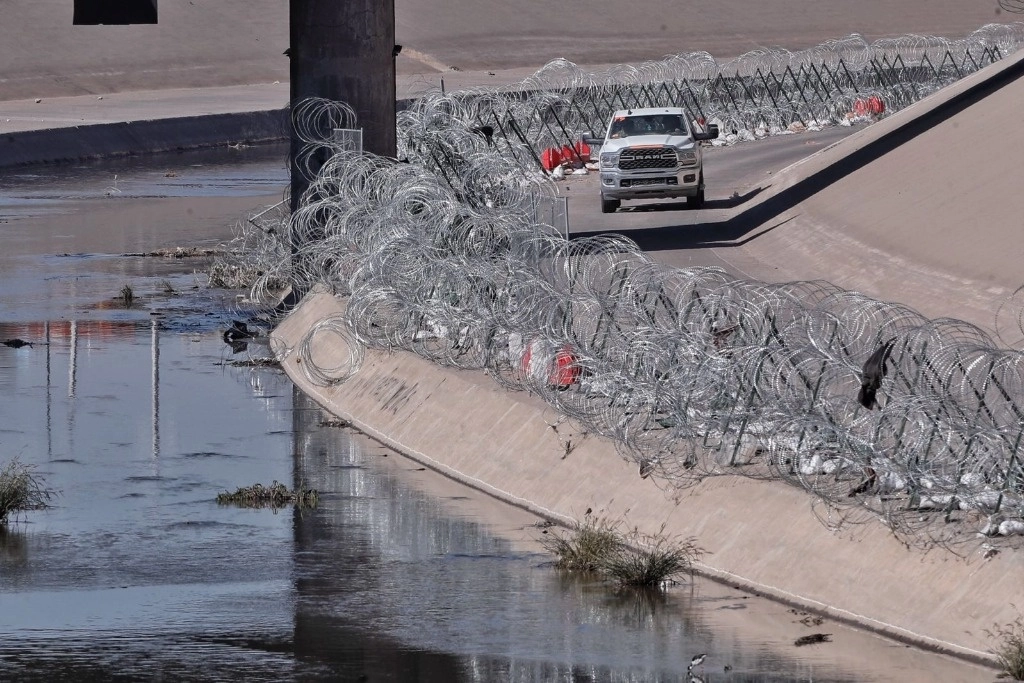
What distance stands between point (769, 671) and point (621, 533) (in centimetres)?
316

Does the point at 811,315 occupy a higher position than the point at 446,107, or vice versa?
the point at 446,107

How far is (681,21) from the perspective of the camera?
10988 centimetres

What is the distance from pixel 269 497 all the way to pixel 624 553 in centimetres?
373

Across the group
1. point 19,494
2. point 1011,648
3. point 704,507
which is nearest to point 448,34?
point 19,494

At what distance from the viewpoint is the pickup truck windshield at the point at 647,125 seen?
38.8 m

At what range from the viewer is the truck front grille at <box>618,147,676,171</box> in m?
37.3

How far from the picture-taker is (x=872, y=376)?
12250 mm

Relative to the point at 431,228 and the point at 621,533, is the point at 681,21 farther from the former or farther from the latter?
the point at 621,533

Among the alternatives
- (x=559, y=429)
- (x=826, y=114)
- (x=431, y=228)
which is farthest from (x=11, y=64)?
(x=559, y=429)

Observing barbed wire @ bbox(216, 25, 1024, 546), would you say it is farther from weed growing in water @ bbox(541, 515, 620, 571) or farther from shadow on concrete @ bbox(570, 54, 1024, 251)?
shadow on concrete @ bbox(570, 54, 1024, 251)

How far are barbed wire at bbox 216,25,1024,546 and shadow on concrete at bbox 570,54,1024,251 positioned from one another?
12.0 m

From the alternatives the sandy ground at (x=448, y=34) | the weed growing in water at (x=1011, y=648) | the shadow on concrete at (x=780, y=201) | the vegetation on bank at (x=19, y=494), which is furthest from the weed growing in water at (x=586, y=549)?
the sandy ground at (x=448, y=34)

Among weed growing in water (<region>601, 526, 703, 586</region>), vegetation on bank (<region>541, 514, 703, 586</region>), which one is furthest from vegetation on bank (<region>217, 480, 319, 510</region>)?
weed growing in water (<region>601, 526, 703, 586</region>)

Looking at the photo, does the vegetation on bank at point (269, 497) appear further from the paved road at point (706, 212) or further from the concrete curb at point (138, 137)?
the concrete curb at point (138, 137)
